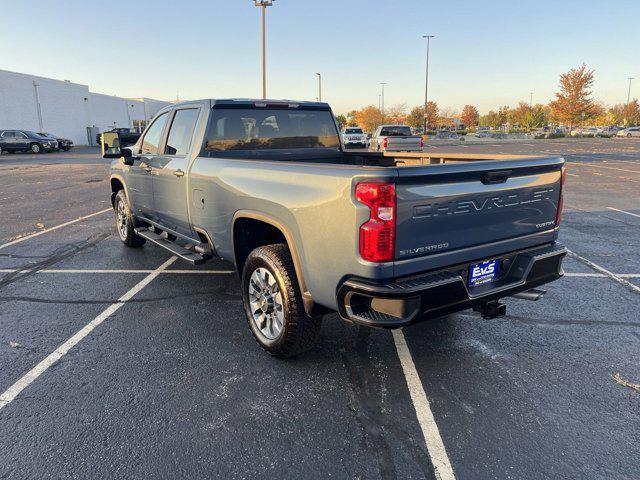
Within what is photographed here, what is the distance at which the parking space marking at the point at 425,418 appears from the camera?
7.99ft

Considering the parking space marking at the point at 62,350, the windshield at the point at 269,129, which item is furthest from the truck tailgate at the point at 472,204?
the parking space marking at the point at 62,350

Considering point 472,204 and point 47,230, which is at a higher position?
point 472,204

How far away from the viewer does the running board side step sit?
4.53 metres

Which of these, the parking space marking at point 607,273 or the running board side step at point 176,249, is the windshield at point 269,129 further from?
the parking space marking at point 607,273

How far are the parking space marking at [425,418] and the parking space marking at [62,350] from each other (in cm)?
270

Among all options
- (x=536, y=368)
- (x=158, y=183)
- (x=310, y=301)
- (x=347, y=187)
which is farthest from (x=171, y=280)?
(x=536, y=368)

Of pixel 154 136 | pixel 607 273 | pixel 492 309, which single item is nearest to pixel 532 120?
pixel 607 273

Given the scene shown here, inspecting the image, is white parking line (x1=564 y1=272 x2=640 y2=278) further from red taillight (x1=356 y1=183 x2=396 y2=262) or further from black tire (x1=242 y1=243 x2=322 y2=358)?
red taillight (x1=356 y1=183 x2=396 y2=262)

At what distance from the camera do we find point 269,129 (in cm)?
491

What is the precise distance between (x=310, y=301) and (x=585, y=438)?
Answer: 6.00 ft

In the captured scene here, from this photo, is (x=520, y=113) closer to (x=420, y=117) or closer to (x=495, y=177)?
(x=420, y=117)

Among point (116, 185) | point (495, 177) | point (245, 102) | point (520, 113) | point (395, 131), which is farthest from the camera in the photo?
point (520, 113)

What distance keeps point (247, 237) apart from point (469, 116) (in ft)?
366

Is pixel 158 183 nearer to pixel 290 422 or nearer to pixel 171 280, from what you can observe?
pixel 171 280
